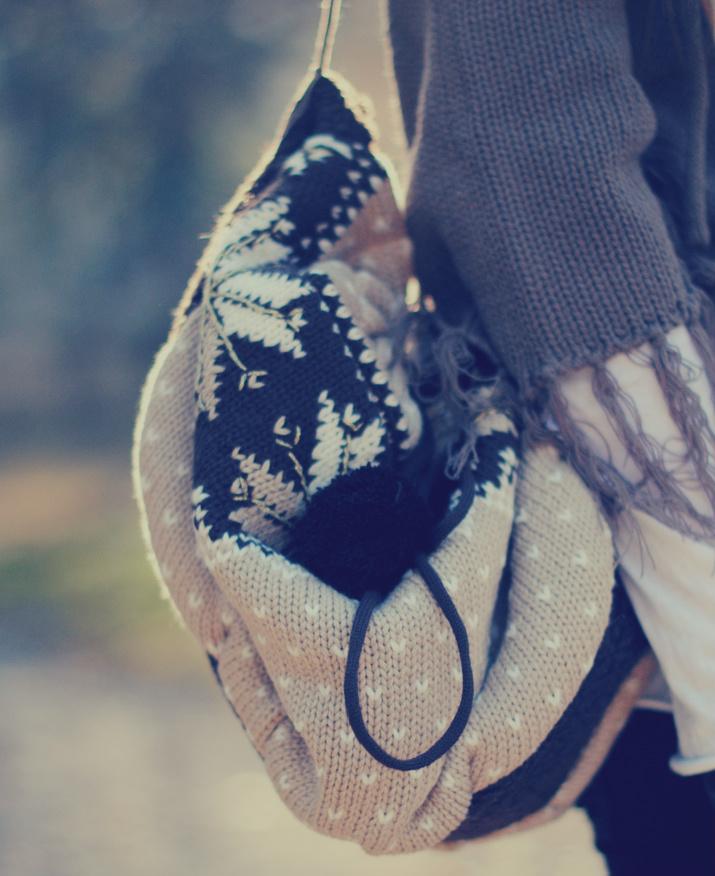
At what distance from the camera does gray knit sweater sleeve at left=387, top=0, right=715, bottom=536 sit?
921 millimetres

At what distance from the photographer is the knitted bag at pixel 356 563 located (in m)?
0.87

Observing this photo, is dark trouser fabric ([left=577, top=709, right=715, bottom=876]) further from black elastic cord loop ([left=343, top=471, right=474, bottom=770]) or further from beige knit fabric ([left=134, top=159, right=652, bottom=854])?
black elastic cord loop ([left=343, top=471, right=474, bottom=770])

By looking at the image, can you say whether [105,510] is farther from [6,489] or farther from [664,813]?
[664,813]

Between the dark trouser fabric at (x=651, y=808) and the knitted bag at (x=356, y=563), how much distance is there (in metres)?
0.06

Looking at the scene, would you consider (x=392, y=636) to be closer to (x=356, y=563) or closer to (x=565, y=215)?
(x=356, y=563)

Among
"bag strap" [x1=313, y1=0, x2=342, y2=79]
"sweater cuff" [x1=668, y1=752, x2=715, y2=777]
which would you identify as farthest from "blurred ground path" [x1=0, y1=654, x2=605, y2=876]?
"bag strap" [x1=313, y1=0, x2=342, y2=79]

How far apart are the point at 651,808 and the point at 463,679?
330mm

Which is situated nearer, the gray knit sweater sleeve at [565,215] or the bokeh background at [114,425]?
the gray knit sweater sleeve at [565,215]

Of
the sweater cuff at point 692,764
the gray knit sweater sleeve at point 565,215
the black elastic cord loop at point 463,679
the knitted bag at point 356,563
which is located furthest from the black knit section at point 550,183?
the sweater cuff at point 692,764

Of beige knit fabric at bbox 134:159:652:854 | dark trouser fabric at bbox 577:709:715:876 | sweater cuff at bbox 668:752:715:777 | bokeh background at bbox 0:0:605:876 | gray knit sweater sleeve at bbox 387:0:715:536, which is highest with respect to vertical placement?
gray knit sweater sleeve at bbox 387:0:715:536

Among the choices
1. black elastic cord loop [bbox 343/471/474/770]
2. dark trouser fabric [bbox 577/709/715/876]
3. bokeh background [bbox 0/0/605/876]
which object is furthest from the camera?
bokeh background [bbox 0/0/605/876]

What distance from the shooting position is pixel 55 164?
6504 millimetres

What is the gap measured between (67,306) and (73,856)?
519 cm

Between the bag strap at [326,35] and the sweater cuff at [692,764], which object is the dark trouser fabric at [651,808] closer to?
the sweater cuff at [692,764]
